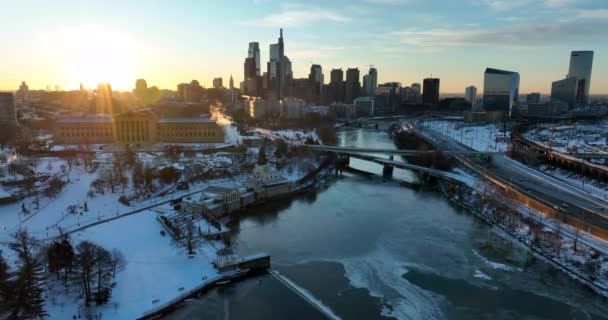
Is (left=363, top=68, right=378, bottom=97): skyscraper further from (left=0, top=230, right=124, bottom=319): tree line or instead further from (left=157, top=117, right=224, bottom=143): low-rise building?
(left=0, top=230, right=124, bottom=319): tree line

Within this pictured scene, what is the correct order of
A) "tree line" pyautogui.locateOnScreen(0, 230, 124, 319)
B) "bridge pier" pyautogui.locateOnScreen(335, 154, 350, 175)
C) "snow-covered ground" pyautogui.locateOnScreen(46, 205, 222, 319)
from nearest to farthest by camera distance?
"tree line" pyautogui.locateOnScreen(0, 230, 124, 319) → "snow-covered ground" pyautogui.locateOnScreen(46, 205, 222, 319) → "bridge pier" pyautogui.locateOnScreen(335, 154, 350, 175)

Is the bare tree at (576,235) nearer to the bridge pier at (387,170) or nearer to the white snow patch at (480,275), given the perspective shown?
the white snow patch at (480,275)

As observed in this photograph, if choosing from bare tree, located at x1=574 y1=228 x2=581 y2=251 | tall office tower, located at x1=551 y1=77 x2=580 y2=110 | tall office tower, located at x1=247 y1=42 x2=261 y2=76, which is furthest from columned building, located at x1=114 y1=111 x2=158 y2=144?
tall office tower, located at x1=551 y1=77 x2=580 y2=110

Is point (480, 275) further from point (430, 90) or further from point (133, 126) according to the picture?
point (430, 90)

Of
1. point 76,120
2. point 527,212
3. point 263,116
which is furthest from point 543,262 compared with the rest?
point 263,116

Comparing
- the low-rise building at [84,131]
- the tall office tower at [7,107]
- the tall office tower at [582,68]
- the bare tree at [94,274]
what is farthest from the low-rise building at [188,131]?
the tall office tower at [582,68]

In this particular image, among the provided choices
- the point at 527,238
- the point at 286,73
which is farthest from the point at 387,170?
the point at 286,73
